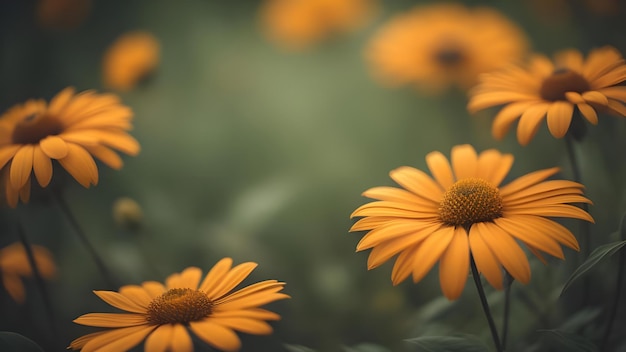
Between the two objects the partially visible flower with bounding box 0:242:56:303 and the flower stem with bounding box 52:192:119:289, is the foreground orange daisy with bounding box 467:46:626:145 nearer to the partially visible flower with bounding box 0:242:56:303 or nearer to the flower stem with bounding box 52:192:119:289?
the flower stem with bounding box 52:192:119:289

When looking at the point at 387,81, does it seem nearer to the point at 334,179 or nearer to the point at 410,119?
the point at 410,119

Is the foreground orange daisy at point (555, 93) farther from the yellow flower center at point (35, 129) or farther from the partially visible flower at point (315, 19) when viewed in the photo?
the partially visible flower at point (315, 19)

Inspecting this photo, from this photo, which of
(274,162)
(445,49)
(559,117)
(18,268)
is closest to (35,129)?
(18,268)

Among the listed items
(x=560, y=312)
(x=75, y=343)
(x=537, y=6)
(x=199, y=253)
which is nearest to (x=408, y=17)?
(x=537, y=6)

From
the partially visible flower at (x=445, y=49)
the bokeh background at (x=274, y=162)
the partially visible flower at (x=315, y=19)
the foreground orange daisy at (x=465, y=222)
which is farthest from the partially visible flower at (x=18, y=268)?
the partially visible flower at (x=315, y=19)

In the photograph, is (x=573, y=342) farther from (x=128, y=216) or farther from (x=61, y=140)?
(x=128, y=216)

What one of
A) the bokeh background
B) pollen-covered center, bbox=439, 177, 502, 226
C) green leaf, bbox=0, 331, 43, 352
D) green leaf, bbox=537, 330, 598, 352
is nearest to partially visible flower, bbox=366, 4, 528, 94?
the bokeh background
